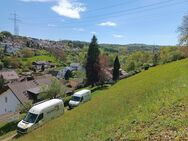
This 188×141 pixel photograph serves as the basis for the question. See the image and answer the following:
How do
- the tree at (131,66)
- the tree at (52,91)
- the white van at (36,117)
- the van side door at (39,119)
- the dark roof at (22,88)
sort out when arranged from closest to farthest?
1. the white van at (36,117)
2. the van side door at (39,119)
3. the tree at (52,91)
4. the dark roof at (22,88)
5. the tree at (131,66)

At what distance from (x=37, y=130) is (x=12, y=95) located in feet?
92.0

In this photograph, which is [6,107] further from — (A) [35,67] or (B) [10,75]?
(A) [35,67]

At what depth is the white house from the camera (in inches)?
2083

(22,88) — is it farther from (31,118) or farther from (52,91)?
(31,118)

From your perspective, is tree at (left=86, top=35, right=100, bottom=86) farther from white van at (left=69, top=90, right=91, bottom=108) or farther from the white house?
white van at (left=69, top=90, right=91, bottom=108)

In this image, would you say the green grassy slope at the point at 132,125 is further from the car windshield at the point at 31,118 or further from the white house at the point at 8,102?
the white house at the point at 8,102

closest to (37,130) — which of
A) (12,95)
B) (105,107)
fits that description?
(105,107)

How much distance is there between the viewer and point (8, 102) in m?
53.7

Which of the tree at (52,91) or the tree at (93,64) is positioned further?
the tree at (93,64)

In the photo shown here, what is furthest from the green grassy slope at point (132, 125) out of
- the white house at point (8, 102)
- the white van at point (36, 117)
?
the white house at point (8, 102)

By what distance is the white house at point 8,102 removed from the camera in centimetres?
5290

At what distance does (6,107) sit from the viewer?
2127 inches

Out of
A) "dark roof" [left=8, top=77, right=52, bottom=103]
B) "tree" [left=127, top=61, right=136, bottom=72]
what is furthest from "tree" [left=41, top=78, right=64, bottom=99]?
"tree" [left=127, top=61, right=136, bottom=72]

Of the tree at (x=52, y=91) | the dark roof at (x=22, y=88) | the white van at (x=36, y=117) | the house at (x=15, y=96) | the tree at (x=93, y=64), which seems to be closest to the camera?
the white van at (x=36, y=117)
